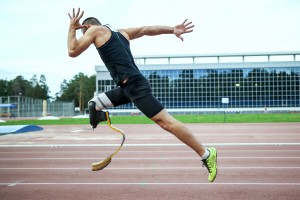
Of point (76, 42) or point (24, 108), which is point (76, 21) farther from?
point (24, 108)

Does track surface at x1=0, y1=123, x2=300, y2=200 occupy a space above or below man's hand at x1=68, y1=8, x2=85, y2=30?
below

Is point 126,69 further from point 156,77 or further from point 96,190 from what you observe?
point 156,77

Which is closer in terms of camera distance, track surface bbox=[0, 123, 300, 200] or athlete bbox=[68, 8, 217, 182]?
athlete bbox=[68, 8, 217, 182]

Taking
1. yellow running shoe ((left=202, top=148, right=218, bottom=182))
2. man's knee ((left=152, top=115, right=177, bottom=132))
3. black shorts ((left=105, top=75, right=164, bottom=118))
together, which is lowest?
yellow running shoe ((left=202, top=148, right=218, bottom=182))

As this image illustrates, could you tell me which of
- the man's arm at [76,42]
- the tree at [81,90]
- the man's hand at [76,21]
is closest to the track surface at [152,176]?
the man's arm at [76,42]

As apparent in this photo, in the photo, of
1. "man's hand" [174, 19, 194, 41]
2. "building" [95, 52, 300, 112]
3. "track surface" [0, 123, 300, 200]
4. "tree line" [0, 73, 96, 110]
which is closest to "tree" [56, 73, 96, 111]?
"tree line" [0, 73, 96, 110]

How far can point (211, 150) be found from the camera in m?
3.86

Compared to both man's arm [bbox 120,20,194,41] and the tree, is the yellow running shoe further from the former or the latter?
the tree

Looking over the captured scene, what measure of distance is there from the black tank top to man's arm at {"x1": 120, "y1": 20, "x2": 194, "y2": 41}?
39cm

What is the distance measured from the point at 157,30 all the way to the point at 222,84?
200ft

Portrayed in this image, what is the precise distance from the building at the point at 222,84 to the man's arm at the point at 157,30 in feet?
186

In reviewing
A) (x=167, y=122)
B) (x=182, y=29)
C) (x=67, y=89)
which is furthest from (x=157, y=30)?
(x=67, y=89)

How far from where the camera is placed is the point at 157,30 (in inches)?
161

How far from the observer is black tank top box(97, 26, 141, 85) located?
3520 mm
